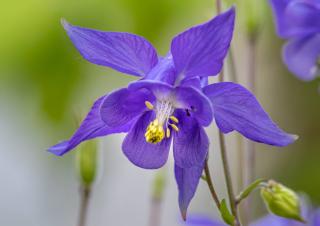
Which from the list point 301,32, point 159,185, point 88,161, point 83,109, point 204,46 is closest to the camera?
point 204,46

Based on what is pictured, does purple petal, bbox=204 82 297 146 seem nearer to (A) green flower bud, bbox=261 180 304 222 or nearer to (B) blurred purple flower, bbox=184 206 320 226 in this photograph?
(A) green flower bud, bbox=261 180 304 222

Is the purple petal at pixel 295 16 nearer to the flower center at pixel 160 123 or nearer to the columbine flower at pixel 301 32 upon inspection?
the columbine flower at pixel 301 32

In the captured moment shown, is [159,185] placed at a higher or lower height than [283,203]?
higher

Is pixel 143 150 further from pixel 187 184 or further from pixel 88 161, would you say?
pixel 88 161

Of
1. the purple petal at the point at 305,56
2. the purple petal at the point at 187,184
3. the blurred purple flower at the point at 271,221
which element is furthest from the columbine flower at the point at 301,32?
the purple petal at the point at 187,184

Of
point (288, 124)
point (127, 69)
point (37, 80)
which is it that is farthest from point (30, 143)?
point (127, 69)

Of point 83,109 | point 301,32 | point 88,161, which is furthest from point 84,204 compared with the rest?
point 83,109

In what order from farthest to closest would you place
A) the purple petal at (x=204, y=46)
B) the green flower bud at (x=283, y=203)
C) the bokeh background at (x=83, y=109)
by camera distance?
the bokeh background at (x=83, y=109), the green flower bud at (x=283, y=203), the purple petal at (x=204, y=46)

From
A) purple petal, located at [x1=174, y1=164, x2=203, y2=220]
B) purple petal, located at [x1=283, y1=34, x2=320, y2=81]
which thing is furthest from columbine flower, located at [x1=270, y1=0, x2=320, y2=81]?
purple petal, located at [x1=174, y1=164, x2=203, y2=220]
